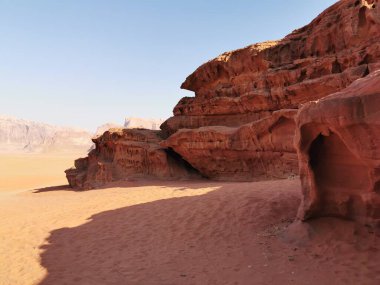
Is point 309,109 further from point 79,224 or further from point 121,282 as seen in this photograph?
point 79,224

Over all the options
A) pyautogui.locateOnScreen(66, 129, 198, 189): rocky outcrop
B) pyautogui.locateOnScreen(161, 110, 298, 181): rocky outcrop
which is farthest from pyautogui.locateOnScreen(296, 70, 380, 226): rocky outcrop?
pyautogui.locateOnScreen(66, 129, 198, 189): rocky outcrop

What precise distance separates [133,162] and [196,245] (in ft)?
39.6

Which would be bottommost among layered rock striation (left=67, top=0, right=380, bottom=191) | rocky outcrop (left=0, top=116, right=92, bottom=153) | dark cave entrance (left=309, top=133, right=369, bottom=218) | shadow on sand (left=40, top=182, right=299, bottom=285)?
shadow on sand (left=40, top=182, right=299, bottom=285)

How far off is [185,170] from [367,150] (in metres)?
13.5

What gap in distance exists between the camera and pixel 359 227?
17.4ft

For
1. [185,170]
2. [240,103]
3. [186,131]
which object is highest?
[240,103]

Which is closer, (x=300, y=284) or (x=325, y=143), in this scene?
(x=300, y=284)

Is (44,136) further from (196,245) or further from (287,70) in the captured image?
(196,245)

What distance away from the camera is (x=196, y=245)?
6.67 metres

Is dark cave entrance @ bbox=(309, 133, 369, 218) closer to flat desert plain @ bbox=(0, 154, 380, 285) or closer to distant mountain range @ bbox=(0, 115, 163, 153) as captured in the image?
flat desert plain @ bbox=(0, 154, 380, 285)

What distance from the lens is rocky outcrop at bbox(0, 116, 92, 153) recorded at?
106750 mm

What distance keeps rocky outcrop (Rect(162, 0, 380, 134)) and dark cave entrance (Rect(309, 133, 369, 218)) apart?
7054 millimetres

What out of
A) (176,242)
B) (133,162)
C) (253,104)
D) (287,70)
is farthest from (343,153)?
(133,162)

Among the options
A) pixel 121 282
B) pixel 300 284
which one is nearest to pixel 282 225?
pixel 300 284
